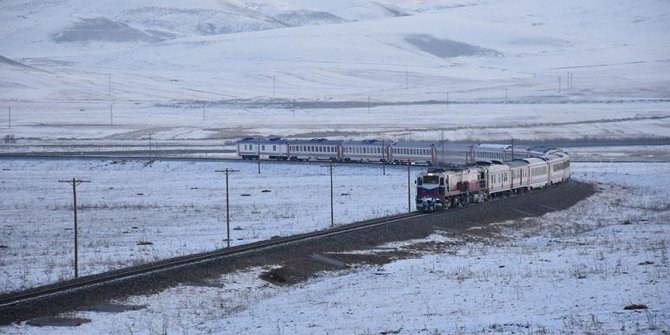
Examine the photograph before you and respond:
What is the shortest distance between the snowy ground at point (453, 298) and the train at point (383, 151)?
41327mm

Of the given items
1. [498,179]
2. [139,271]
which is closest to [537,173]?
[498,179]

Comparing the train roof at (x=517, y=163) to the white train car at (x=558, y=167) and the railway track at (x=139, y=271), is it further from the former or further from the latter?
the railway track at (x=139, y=271)

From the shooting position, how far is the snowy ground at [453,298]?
2573 cm

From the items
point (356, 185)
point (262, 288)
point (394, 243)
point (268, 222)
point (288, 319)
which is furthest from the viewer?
point (356, 185)

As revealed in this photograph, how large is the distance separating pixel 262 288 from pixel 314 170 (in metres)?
54.3

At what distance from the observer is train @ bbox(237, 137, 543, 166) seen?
85.4 m

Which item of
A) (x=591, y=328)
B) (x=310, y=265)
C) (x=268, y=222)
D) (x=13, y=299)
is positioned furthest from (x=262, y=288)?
(x=268, y=222)

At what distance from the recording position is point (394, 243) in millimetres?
42562

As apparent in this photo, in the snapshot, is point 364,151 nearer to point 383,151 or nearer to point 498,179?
point 383,151

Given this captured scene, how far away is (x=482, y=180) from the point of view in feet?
187

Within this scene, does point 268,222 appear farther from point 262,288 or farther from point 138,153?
point 138,153

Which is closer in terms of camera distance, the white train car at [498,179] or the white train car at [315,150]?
the white train car at [498,179]

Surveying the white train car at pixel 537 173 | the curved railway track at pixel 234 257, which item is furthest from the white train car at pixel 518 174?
the curved railway track at pixel 234 257

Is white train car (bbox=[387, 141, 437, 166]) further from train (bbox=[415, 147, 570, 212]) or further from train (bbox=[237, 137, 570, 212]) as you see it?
train (bbox=[415, 147, 570, 212])
